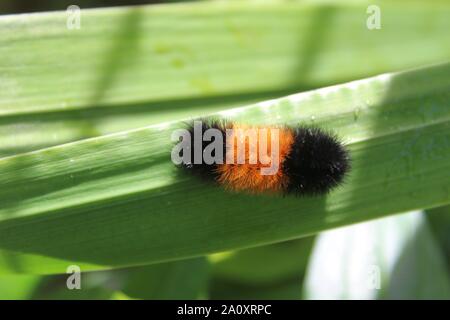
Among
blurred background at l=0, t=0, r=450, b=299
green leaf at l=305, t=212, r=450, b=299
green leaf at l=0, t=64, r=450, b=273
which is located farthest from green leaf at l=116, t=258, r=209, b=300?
green leaf at l=0, t=64, r=450, b=273

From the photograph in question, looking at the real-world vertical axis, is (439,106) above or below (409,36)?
below

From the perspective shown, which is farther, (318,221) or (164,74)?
(164,74)

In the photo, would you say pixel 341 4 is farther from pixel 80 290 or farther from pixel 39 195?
pixel 80 290

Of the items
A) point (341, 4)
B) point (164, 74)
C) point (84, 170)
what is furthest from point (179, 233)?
point (341, 4)
